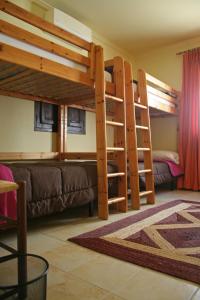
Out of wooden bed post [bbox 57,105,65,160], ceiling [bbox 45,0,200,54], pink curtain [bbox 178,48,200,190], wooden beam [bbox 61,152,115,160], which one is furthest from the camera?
pink curtain [bbox 178,48,200,190]

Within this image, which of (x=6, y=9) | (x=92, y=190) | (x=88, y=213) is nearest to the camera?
(x=6, y=9)

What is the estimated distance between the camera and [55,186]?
6.10 feet

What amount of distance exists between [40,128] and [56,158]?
443mm

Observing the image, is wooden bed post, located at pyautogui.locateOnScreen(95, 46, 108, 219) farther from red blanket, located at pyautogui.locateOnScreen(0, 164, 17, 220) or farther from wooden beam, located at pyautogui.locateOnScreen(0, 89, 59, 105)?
wooden beam, located at pyautogui.locateOnScreen(0, 89, 59, 105)

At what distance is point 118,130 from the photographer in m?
2.45

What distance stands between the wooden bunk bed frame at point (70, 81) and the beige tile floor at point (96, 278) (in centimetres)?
70

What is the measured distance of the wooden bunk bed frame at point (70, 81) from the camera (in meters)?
1.77

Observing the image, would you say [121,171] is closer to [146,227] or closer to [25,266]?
[146,227]

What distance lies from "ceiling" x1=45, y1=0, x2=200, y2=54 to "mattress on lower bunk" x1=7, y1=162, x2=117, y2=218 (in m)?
2.18

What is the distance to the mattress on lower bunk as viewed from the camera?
1.70 meters

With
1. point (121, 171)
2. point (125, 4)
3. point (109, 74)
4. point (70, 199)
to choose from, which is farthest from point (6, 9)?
point (125, 4)

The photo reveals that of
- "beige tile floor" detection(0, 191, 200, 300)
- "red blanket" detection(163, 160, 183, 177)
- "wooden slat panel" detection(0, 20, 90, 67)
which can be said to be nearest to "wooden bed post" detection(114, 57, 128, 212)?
"wooden slat panel" detection(0, 20, 90, 67)

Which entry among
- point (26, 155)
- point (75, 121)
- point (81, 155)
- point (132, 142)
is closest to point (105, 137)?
point (132, 142)

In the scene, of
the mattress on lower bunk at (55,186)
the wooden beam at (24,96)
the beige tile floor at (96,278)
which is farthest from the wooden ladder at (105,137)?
the wooden beam at (24,96)
